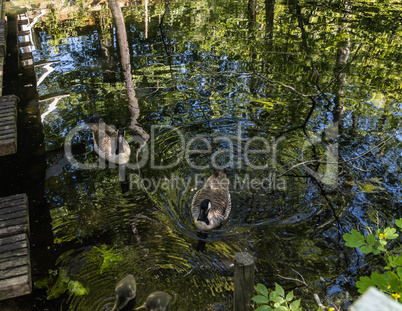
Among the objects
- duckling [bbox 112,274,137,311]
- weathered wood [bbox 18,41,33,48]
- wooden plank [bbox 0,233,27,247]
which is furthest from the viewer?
weathered wood [bbox 18,41,33,48]

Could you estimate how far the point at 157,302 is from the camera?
13.0 feet

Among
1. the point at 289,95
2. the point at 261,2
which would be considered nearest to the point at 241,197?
the point at 289,95

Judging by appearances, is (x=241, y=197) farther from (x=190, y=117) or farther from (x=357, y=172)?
(x=190, y=117)

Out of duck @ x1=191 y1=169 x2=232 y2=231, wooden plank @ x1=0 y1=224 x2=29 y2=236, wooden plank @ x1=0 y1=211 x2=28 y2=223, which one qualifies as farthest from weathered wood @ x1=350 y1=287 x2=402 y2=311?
duck @ x1=191 y1=169 x2=232 y2=231

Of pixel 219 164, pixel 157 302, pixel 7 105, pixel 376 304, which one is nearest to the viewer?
pixel 376 304

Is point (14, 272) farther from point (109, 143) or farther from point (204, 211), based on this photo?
point (109, 143)

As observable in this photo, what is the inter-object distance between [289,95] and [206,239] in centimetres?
519

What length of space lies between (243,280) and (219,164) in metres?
3.94

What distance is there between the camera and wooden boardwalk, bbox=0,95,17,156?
4.36 m

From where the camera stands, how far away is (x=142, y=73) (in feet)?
34.3

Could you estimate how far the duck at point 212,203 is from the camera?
5383mm

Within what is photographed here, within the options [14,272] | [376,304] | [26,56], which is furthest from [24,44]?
[376,304]

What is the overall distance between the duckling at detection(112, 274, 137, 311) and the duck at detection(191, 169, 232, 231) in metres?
1.48

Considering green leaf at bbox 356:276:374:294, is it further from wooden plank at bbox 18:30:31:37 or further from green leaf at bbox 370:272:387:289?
wooden plank at bbox 18:30:31:37
